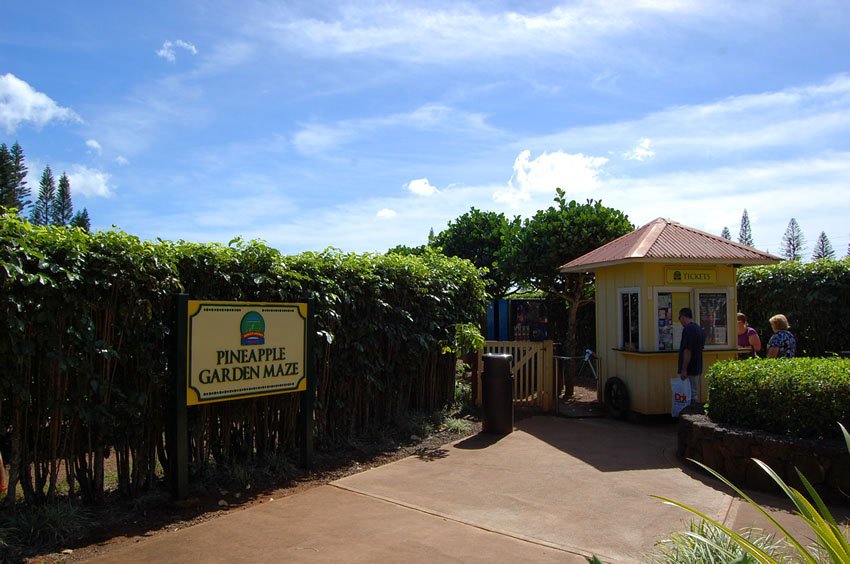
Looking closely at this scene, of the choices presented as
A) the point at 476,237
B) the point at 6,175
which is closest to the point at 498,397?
the point at 476,237

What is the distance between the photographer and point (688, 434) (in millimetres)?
6945

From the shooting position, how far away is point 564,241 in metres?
12.3

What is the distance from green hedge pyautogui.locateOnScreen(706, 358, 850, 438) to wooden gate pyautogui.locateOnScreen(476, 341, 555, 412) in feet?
11.1

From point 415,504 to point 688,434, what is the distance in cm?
348

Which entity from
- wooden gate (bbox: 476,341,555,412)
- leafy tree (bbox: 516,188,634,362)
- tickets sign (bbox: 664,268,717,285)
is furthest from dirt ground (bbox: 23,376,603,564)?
leafy tree (bbox: 516,188,634,362)

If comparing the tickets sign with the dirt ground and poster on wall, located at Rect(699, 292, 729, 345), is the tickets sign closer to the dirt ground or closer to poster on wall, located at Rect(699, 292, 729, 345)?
poster on wall, located at Rect(699, 292, 729, 345)

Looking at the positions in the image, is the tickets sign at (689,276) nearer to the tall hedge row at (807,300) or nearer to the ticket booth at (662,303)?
the ticket booth at (662,303)

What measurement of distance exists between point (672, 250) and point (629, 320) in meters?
1.29

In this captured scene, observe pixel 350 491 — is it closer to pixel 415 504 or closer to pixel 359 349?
pixel 415 504

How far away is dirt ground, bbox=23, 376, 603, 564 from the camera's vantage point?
4.57 metres

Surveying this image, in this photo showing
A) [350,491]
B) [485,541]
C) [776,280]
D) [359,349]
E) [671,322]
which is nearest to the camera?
[485,541]

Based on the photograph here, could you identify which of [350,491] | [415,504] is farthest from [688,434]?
[350,491]

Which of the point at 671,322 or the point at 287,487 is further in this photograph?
the point at 671,322

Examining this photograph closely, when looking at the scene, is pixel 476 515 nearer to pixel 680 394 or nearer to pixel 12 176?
pixel 680 394
